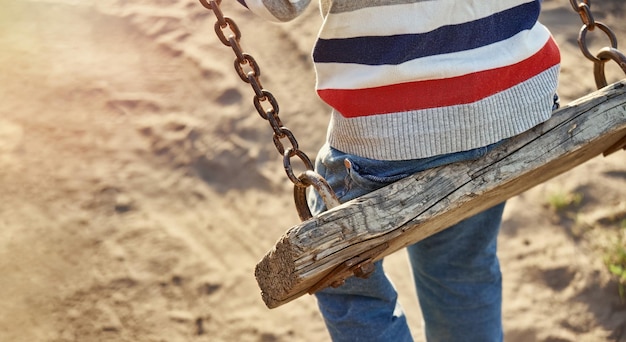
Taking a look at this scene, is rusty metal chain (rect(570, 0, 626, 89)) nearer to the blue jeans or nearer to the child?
the child

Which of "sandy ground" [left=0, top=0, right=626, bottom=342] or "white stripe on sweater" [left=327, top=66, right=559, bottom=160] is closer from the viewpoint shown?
"white stripe on sweater" [left=327, top=66, right=559, bottom=160]

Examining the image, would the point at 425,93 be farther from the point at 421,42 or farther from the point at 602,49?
the point at 602,49

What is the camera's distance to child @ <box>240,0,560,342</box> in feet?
4.00

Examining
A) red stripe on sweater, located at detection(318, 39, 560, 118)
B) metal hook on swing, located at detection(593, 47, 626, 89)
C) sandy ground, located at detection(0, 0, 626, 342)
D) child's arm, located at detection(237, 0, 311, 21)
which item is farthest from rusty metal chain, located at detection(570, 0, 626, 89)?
sandy ground, located at detection(0, 0, 626, 342)

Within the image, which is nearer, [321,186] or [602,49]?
[321,186]

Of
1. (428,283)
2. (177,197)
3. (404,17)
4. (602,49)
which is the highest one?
(404,17)

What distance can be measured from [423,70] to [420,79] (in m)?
0.02

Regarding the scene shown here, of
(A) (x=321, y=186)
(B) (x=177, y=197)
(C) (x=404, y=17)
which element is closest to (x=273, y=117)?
(A) (x=321, y=186)

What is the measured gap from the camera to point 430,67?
4.04ft

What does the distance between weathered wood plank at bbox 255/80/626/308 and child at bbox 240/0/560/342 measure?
0.03m

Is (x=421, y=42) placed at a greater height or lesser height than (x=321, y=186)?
greater

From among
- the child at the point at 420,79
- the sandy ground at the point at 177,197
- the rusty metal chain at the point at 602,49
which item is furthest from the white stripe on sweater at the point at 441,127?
the sandy ground at the point at 177,197

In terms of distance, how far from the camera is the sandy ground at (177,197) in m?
2.33

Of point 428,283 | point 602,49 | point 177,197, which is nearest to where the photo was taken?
point 602,49
